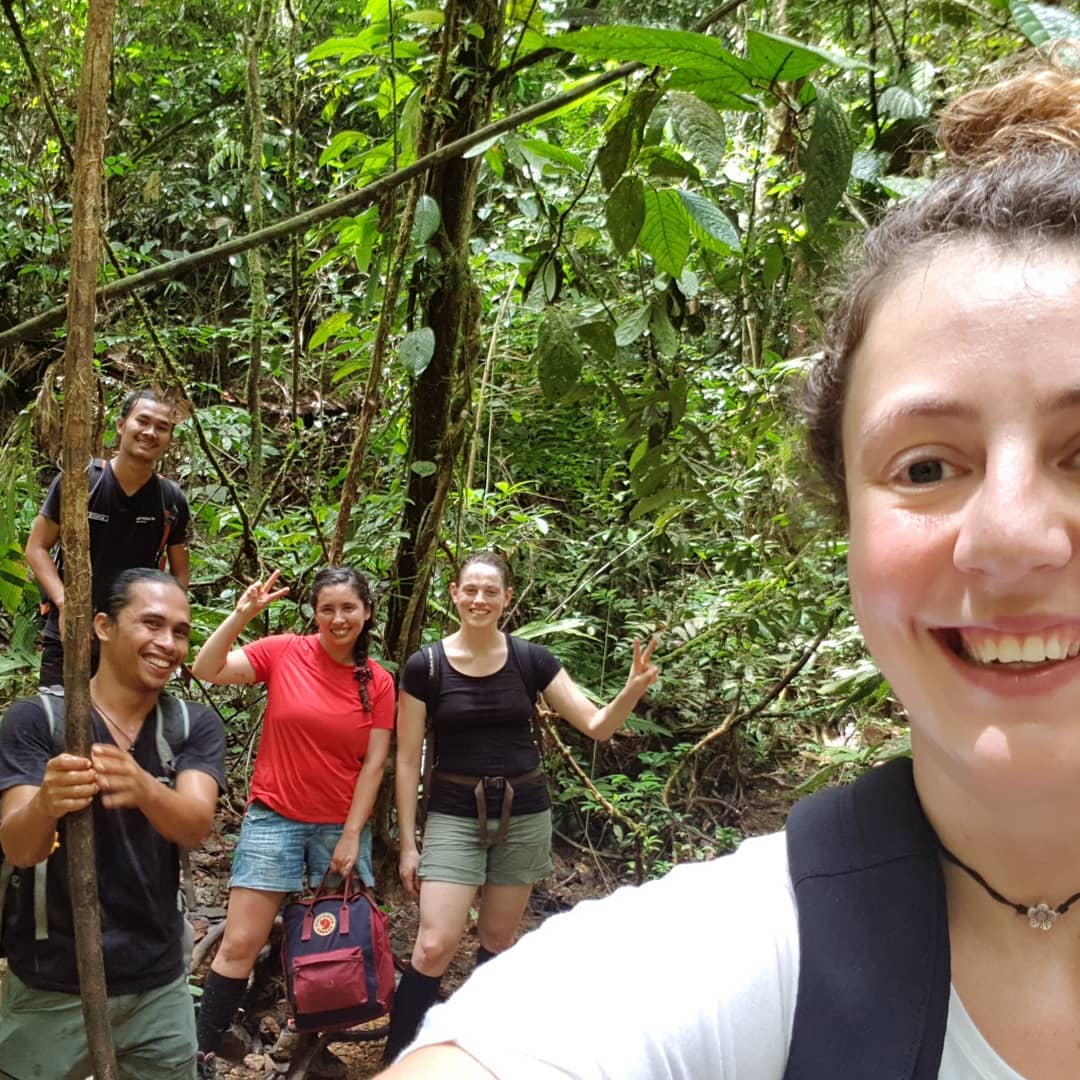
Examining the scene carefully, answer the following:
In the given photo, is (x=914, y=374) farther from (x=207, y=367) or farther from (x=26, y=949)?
(x=207, y=367)

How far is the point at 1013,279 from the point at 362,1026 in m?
3.96

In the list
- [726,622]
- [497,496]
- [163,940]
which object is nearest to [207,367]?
[497,496]

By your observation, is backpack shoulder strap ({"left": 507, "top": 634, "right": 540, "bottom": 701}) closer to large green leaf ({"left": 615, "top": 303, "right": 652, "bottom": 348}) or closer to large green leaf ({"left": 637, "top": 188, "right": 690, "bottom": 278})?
large green leaf ({"left": 615, "top": 303, "right": 652, "bottom": 348})

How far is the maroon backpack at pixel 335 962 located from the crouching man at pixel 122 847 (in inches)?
27.6

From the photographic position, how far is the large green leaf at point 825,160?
130cm

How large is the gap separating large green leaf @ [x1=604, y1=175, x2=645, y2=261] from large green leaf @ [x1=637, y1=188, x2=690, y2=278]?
40mm

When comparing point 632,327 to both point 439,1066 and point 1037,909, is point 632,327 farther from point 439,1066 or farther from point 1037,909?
point 439,1066

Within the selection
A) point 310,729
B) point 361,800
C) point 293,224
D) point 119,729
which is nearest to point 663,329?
point 293,224

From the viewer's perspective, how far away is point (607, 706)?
379cm

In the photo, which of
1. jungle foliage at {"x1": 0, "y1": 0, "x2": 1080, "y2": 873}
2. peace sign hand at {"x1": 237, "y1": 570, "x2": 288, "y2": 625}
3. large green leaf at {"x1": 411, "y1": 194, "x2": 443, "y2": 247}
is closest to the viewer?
jungle foliage at {"x1": 0, "y1": 0, "x2": 1080, "y2": 873}

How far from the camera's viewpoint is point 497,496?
5176 mm

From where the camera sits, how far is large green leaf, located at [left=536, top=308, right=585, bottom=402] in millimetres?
2105

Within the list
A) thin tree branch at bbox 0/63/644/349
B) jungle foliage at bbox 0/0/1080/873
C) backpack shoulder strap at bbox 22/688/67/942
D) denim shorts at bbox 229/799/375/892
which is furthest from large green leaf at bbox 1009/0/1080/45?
denim shorts at bbox 229/799/375/892

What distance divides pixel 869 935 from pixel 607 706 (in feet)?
9.93
